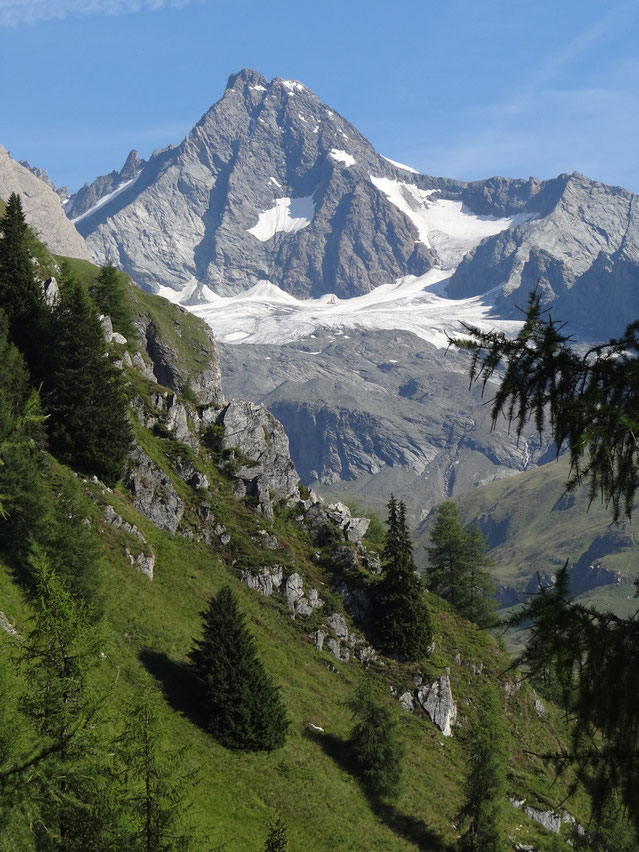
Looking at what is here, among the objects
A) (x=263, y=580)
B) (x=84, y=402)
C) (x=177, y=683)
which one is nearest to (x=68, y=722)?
(x=177, y=683)

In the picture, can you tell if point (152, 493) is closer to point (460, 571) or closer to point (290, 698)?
point (290, 698)

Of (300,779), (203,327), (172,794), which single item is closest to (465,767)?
(300,779)

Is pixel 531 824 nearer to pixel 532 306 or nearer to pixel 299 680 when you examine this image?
pixel 299 680

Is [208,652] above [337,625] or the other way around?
the other way around

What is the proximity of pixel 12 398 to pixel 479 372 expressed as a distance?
42.1 meters

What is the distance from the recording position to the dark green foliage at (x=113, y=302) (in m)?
90.1

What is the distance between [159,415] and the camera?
66.4 metres

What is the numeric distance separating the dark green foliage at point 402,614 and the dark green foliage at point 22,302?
32620 mm

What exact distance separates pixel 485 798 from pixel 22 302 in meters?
50.0

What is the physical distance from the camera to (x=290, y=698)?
4775cm

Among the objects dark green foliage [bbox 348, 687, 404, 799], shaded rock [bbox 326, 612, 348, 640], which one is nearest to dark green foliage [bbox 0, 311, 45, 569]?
dark green foliage [bbox 348, 687, 404, 799]

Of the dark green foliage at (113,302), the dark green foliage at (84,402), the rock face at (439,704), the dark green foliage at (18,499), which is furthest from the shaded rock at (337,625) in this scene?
the dark green foliage at (113,302)

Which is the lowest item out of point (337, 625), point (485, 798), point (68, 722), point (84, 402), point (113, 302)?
point (68, 722)

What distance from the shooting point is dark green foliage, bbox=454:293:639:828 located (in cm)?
977
